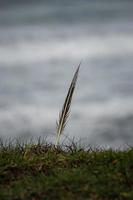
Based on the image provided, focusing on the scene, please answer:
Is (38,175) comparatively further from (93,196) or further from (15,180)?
(93,196)

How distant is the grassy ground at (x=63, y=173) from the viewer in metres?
8.27

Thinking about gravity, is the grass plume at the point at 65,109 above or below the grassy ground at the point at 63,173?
above

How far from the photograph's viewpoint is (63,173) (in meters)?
9.18

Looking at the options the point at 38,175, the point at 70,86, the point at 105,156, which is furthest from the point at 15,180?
the point at 70,86

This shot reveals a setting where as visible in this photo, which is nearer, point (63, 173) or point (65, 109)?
point (63, 173)

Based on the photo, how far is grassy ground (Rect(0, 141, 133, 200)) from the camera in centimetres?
827

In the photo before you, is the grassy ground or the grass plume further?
the grass plume

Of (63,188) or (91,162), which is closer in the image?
(63,188)

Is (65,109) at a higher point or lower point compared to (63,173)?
higher

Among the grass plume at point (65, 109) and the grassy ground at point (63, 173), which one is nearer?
the grassy ground at point (63, 173)

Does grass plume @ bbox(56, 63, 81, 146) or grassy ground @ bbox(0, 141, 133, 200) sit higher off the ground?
grass plume @ bbox(56, 63, 81, 146)

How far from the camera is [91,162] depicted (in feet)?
33.3

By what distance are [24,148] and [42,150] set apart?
1.07 feet

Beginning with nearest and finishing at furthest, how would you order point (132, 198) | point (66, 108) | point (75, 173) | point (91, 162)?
point (132, 198)
point (75, 173)
point (91, 162)
point (66, 108)
